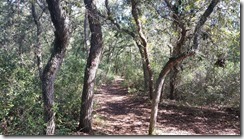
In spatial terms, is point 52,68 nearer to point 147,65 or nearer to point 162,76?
point 162,76

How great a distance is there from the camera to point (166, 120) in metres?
9.20

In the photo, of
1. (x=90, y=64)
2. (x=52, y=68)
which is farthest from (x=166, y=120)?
(x=52, y=68)

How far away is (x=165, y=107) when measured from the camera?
10.9 meters

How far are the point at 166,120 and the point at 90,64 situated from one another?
11.0ft

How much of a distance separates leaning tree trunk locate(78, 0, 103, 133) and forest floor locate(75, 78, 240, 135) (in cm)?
41

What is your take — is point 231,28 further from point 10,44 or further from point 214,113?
point 10,44

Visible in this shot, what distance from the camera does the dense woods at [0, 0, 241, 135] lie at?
17.9ft

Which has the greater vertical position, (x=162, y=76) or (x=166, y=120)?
(x=162, y=76)

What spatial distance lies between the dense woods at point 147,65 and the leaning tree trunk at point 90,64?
0.02 m

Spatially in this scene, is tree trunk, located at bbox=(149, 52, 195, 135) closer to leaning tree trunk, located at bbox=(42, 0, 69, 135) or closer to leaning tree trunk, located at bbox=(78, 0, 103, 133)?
leaning tree trunk, located at bbox=(78, 0, 103, 133)

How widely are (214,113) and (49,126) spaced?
21.2 feet

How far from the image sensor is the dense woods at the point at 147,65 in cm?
545

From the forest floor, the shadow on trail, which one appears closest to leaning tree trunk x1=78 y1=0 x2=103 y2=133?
the forest floor

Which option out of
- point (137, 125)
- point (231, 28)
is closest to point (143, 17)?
point (231, 28)
